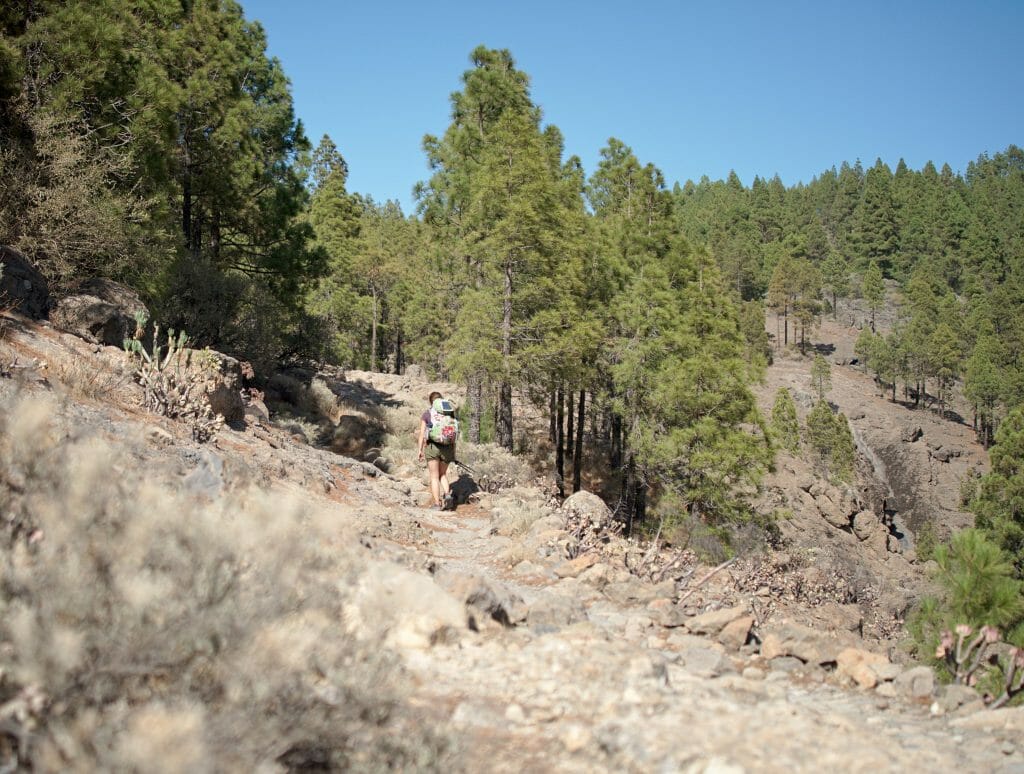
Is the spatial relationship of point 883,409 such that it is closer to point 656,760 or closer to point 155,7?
point 155,7

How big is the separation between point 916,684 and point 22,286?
1001cm

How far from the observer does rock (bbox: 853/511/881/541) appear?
1395 inches

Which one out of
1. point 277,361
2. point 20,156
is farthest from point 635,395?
point 20,156

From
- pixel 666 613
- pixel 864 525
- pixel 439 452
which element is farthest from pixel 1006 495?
pixel 666 613

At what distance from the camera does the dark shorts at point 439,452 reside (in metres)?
9.41

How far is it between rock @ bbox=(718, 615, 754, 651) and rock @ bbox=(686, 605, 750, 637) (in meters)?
0.05

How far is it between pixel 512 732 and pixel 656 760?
0.59 m

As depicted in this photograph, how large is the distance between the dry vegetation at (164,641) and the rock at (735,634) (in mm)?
2611

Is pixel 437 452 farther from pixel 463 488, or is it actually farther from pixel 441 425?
pixel 463 488

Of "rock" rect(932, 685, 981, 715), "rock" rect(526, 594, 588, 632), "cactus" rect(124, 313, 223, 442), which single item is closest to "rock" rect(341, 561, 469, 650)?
"rock" rect(526, 594, 588, 632)

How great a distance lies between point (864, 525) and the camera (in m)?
36.0

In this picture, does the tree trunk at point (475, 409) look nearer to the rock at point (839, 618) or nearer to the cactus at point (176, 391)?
the rock at point (839, 618)

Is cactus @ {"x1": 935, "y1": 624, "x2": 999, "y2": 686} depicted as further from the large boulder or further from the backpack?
the large boulder

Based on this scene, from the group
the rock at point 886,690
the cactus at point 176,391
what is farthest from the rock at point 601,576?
the cactus at point 176,391
